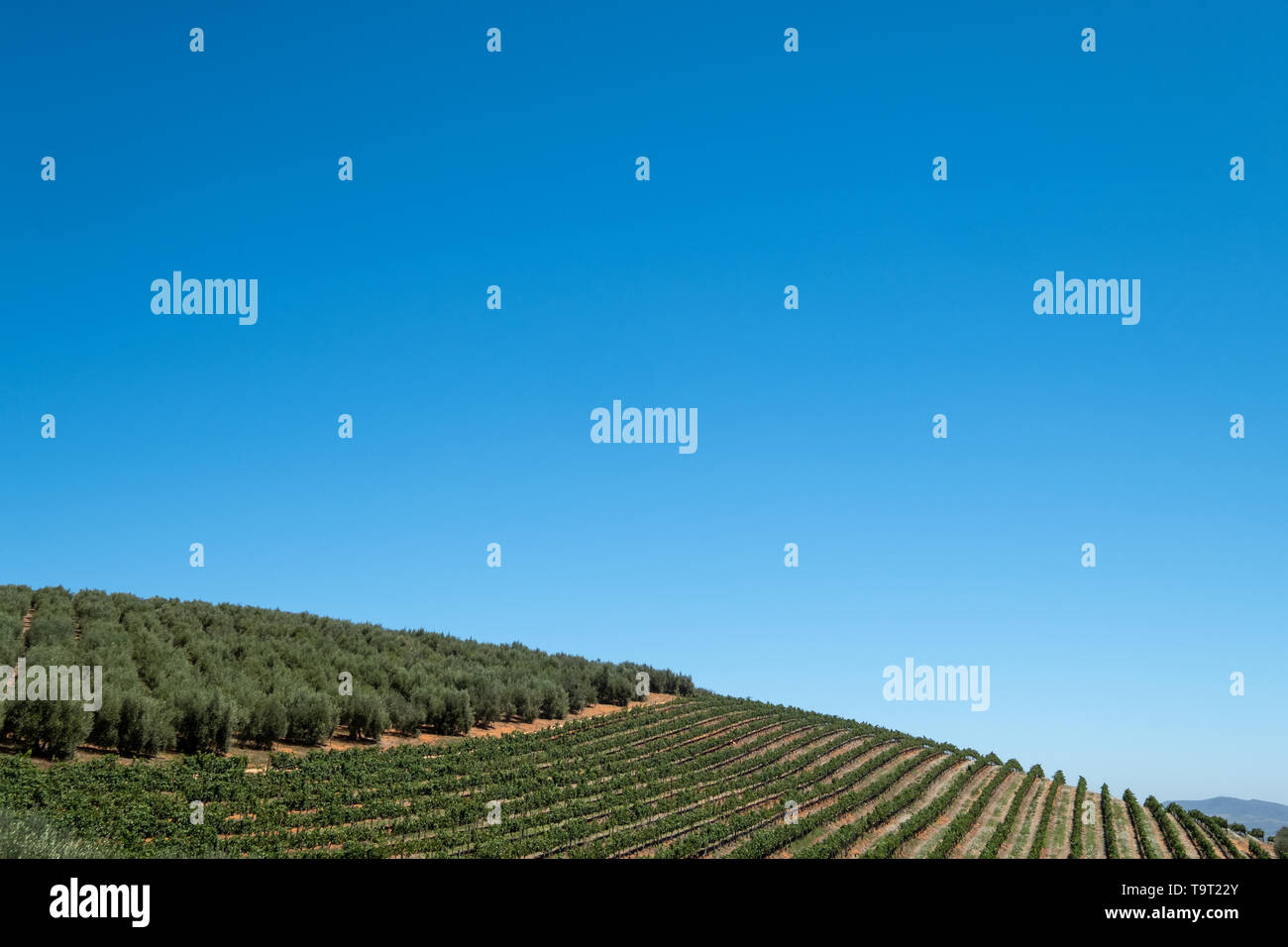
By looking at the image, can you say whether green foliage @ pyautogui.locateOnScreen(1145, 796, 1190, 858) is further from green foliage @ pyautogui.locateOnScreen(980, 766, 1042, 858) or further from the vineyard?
green foliage @ pyautogui.locateOnScreen(980, 766, 1042, 858)

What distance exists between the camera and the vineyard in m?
22.2

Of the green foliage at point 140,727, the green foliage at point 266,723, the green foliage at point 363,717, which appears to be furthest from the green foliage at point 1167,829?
the green foliage at point 140,727

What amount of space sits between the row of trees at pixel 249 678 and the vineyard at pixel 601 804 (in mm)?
1788

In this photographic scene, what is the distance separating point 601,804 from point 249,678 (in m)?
18.0

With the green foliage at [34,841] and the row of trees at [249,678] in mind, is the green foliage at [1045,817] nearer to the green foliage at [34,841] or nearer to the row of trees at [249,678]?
the row of trees at [249,678]

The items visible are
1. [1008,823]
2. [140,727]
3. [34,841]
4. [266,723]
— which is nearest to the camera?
[34,841]

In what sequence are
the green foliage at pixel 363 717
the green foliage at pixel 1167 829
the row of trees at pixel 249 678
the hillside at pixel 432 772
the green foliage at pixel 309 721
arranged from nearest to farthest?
the hillside at pixel 432 772
the row of trees at pixel 249 678
the green foliage at pixel 1167 829
the green foliage at pixel 309 721
the green foliage at pixel 363 717

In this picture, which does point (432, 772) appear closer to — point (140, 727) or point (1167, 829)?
point (140, 727)

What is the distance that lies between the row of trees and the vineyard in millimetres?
1788

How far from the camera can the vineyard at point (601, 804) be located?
872 inches

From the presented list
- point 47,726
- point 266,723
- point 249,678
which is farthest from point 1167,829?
point 47,726

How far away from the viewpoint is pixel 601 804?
30.3m

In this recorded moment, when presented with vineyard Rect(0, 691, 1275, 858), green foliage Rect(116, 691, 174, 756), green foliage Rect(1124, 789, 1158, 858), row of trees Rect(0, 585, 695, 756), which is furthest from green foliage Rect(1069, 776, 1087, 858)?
green foliage Rect(116, 691, 174, 756)
